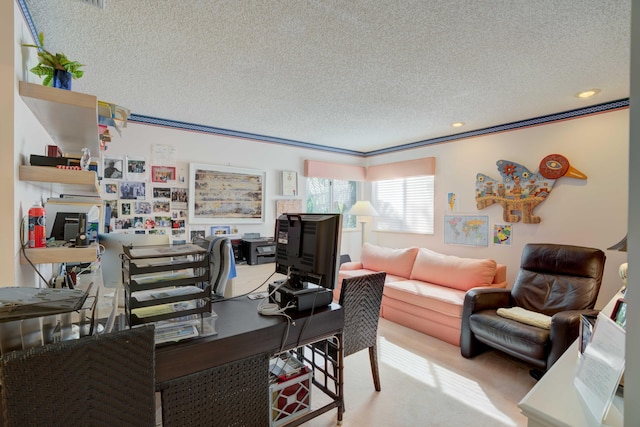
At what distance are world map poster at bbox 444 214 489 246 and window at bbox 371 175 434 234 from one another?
0.32 m

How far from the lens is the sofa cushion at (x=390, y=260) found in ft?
13.6

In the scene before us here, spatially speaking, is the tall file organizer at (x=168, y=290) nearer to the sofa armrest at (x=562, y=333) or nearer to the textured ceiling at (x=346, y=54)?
the textured ceiling at (x=346, y=54)

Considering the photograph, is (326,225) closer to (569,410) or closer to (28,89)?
(569,410)

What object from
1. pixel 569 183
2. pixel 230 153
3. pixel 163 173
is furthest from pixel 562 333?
pixel 163 173

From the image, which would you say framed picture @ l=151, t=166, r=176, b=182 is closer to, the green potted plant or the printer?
the printer

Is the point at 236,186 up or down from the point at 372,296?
up

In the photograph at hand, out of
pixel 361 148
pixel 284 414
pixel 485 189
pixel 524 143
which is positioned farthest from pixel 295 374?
pixel 361 148

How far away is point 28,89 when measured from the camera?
4.09ft

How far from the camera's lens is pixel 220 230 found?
12.9ft

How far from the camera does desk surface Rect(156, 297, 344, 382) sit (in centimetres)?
122

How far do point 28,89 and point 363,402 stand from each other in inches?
101

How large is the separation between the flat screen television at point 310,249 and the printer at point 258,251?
1673 millimetres

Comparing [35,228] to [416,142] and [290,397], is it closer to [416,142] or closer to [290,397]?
[290,397]

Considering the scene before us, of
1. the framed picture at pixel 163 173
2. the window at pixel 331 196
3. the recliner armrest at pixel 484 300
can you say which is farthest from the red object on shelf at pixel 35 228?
the window at pixel 331 196
